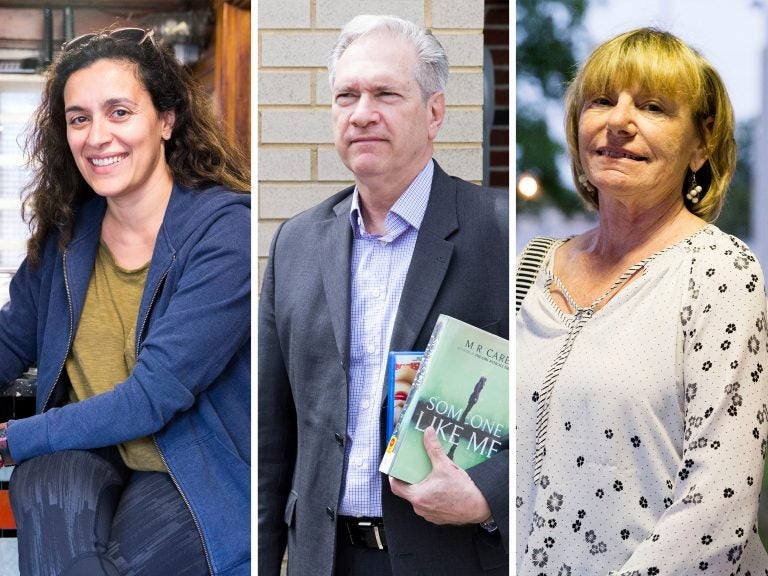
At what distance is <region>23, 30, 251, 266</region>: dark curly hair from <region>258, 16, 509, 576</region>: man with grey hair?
294 millimetres

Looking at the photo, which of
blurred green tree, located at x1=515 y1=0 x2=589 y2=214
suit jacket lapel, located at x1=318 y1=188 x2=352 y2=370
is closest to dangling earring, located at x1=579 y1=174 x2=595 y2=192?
blurred green tree, located at x1=515 y1=0 x2=589 y2=214

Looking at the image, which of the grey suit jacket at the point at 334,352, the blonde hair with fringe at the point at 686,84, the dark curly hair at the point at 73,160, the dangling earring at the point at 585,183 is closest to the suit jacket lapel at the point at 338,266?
the grey suit jacket at the point at 334,352

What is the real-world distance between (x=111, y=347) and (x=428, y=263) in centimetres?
80

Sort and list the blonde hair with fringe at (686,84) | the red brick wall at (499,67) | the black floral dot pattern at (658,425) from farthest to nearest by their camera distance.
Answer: the red brick wall at (499,67) < the blonde hair with fringe at (686,84) < the black floral dot pattern at (658,425)

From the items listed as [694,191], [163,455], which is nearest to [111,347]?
[163,455]

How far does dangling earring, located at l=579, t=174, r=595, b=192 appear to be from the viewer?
248 cm

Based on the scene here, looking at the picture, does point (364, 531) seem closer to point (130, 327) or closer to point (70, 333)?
point (130, 327)

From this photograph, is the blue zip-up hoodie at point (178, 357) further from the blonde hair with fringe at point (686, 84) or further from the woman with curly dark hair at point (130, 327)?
the blonde hair with fringe at point (686, 84)

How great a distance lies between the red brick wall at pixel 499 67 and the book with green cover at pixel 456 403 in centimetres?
41

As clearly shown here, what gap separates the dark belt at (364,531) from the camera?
2.49 m

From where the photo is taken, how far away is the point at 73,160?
102 inches

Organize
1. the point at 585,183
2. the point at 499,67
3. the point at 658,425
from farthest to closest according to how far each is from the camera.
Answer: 1. the point at 499,67
2. the point at 585,183
3. the point at 658,425

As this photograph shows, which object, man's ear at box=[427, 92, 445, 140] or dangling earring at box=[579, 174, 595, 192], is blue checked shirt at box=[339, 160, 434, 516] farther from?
dangling earring at box=[579, 174, 595, 192]

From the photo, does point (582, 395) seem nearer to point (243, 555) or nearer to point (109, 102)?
point (243, 555)
